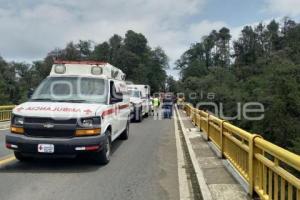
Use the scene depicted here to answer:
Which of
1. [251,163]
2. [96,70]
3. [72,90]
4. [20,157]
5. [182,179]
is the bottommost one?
[182,179]

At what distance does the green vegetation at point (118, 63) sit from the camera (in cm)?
10988

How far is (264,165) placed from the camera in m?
6.65

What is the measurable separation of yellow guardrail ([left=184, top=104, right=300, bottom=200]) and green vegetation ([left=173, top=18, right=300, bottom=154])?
19.5m

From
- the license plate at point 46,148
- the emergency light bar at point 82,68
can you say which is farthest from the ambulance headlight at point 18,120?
the emergency light bar at point 82,68

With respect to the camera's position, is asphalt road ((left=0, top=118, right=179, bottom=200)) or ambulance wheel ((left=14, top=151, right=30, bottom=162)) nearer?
asphalt road ((left=0, top=118, right=179, bottom=200))

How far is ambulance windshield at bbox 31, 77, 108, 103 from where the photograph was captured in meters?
10.6

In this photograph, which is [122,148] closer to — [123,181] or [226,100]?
[123,181]

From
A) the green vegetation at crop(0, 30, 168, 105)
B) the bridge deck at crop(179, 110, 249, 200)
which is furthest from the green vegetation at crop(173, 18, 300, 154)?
the bridge deck at crop(179, 110, 249, 200)

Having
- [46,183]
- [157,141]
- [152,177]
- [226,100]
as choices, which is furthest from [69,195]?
[226,100]

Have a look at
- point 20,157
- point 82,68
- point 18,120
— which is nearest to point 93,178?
point 18,120

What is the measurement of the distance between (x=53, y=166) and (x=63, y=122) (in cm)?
126

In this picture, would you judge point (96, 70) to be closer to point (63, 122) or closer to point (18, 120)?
point (63, 122)

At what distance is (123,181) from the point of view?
8.73 metres

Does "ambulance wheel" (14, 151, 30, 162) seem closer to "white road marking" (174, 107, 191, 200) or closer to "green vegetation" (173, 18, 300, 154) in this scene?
"white road marking" (174, 107, 191, 200)
